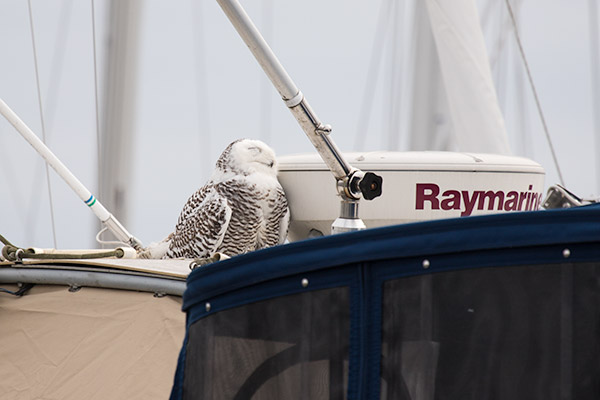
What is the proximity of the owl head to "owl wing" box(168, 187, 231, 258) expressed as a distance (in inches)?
3.4

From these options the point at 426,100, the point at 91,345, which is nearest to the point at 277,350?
the point at 91,345

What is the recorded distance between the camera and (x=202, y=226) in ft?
7.73

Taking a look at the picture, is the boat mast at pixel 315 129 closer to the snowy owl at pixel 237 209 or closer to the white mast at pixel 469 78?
the snowy owl at pixel 237 209

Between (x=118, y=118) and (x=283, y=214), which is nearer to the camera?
(x=283, y=214)

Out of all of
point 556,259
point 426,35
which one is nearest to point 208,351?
point 556,259

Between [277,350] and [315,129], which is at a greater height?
[315,129]

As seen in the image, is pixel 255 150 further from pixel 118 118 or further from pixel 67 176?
pixel 118 118

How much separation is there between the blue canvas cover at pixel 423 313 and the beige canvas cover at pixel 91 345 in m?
0.61

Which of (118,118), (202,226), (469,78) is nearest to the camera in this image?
(202,226)

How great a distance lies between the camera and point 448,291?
99 cm

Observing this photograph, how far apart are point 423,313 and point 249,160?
145 cm

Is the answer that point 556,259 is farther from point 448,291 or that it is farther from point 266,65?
point 266,65

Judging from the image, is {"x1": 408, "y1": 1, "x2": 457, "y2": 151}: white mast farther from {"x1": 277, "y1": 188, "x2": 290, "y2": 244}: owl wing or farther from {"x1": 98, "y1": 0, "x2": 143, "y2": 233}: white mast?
{"x1": 277, "y1": 188, "x2": 290, "y2": 244}: owl wing

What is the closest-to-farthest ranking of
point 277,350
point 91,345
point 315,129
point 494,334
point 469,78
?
point 494,334 → point 277,350 → point 315,129 → point 91,345 → point 469,78
